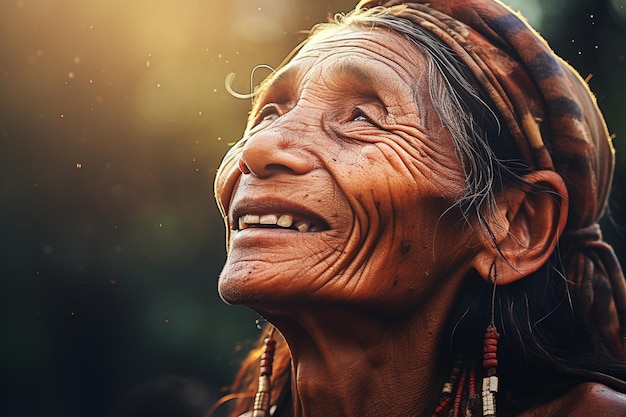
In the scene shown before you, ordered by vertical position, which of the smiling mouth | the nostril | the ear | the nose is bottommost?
the ear

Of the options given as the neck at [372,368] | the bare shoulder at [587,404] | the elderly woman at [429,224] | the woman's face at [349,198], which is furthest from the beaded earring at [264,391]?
the bare shoulder at [587,404]

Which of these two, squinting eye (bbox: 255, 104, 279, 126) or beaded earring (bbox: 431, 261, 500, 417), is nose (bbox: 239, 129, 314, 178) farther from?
beaded earring (bbox: 431, 261, 500, 417)

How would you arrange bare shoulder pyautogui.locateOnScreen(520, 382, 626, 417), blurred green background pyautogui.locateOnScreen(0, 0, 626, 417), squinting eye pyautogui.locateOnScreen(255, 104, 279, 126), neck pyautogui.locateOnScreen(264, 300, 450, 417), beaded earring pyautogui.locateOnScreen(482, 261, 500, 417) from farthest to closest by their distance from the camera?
1. blurred green background pyautogui.locateOnScreen(0, 0, 626, 417)
2. squinting eye pyautogui.locateOnScreen(255, 104, 279, 126)
3. neck pyautogui.locateOnScreen(264, 300, 450, 417)
4. beaded earring pyautogui.locateOnScreen(482, 261, 500, 417)
5. bare shoulder pyautogui.locateOnScreen(520, 382, 626, 417)

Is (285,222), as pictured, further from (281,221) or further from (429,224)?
(429,224)

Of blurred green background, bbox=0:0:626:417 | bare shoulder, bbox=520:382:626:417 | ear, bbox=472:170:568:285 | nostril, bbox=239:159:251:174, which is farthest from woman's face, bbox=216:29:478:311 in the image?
blurred green background, bbox=0:0:626:417

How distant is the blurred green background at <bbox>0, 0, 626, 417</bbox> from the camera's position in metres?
6.87

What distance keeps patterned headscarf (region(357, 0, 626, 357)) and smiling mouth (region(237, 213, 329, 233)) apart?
0.75m

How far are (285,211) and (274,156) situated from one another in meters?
0.17

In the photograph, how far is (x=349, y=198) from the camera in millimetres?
2590

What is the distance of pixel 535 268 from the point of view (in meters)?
2.77

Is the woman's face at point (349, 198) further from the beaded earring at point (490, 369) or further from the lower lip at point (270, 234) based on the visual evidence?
the beaded earring at point (490, 369)

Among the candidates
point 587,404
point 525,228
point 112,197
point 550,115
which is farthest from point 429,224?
point 112,197

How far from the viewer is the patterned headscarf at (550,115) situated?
9.38 ft

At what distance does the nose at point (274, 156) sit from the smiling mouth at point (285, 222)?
0.13 metres
